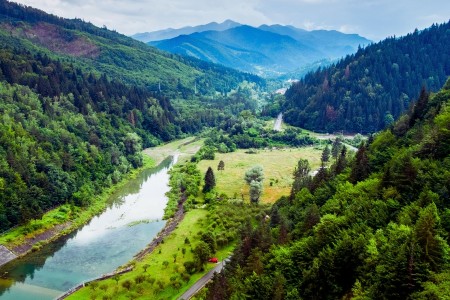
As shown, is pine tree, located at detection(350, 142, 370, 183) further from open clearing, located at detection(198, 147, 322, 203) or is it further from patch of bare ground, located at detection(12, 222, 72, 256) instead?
patch of bare ground, located at detection(12, 222, 72, 256)

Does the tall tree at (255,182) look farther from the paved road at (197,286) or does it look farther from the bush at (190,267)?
the bush at (190,267)

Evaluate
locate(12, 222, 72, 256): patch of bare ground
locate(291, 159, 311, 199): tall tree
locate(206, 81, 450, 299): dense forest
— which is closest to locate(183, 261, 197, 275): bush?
locate(206, 81, 450, 299): dense forest

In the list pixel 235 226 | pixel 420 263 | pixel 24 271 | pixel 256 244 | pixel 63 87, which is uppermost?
pixel 63 87

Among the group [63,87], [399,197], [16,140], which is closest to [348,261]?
[399,197]

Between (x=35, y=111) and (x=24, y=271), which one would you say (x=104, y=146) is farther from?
(x=24, y=271)

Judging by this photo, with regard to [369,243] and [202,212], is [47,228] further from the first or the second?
[369,243]

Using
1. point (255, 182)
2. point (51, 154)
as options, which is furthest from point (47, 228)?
point (255, 182)

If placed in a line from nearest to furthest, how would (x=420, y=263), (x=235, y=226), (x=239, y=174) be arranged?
(x=420, y=263) → (x=235, y=226) → (x=239, y=174)
